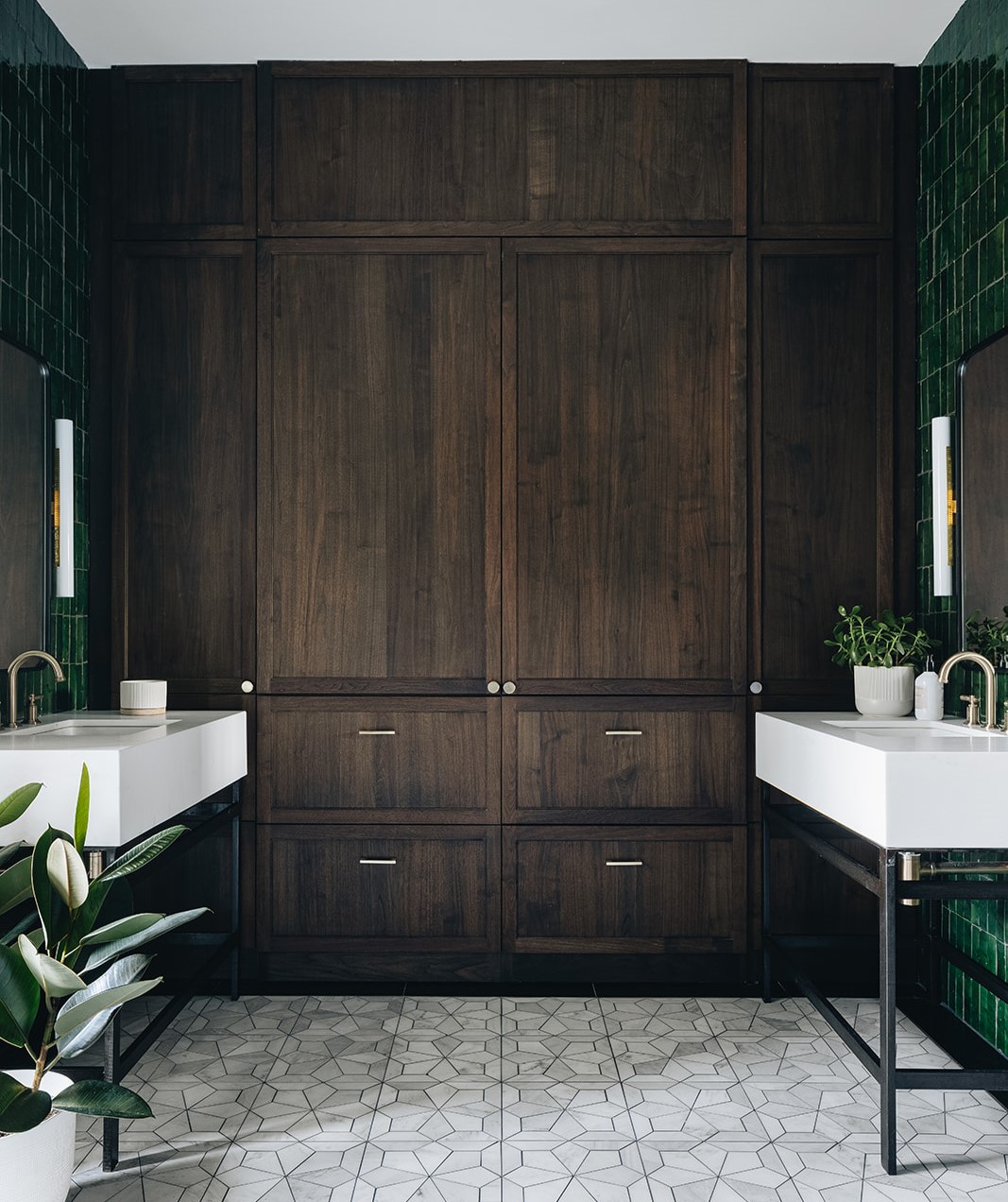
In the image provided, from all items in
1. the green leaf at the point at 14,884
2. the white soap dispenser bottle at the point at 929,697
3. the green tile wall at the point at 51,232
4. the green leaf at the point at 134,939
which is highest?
the green tile wall at the point at 51,232

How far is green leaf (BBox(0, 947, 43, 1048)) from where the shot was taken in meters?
1.56

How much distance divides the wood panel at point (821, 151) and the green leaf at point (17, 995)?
254 centimetres

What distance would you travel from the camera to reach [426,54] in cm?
287

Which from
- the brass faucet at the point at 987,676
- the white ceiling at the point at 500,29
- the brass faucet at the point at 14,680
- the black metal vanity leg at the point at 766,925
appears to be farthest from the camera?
the black metal vanity leg at the point at 766,925

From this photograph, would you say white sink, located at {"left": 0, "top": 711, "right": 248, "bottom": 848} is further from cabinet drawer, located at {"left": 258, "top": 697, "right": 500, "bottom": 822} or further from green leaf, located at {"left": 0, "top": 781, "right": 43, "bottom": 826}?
cabinet drawer, located at {"left": 258, "top": 697, "right": 500, "bottom": 822}

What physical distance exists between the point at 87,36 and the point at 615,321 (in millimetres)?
1628

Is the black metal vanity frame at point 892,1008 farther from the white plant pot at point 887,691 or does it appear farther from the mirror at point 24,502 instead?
the mirror at point 24,502

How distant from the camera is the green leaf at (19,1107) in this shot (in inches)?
59.3

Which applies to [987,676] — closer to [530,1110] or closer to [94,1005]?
[530,1110]

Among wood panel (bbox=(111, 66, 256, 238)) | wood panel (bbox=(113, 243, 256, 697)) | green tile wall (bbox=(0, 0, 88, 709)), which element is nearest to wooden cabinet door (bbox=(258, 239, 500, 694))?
wood panel (bbox=(113, 243, 256, 697))

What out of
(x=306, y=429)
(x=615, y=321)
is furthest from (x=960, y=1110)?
(x=306, y=429)

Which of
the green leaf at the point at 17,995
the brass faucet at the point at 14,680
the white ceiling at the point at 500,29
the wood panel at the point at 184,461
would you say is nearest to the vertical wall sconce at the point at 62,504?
the wood panel at the point at 184,461

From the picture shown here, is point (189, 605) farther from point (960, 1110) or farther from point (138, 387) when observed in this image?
point (960, 1110)

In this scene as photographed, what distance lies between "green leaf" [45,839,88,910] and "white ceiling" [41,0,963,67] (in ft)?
7.10
